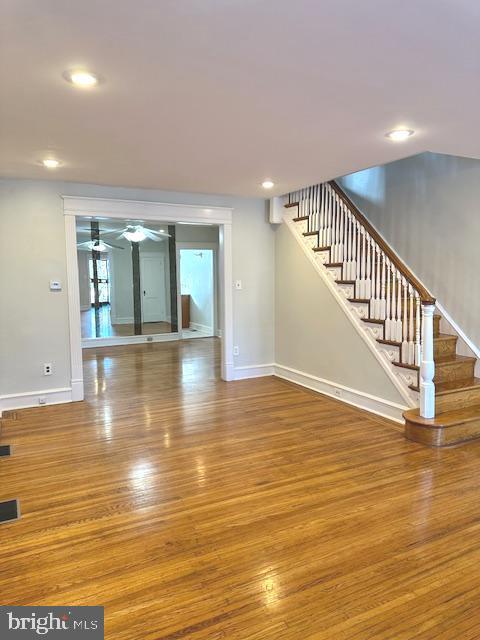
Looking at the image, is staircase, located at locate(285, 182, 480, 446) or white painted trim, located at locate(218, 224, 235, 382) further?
white painted trim, located at locate(218, 224, 235, 382)

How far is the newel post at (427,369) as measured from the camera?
370 centimetres

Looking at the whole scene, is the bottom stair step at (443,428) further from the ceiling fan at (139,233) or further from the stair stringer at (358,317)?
the ceiling fan at (139,233)

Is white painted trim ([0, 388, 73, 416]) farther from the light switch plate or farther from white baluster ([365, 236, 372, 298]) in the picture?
white baluster ([365, 236, 372, 298])

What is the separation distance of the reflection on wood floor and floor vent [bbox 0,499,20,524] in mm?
6891

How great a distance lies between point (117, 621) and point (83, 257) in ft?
32.0

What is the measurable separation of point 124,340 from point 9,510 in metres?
6.95

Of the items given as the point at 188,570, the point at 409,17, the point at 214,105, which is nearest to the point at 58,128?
the point at 214,105

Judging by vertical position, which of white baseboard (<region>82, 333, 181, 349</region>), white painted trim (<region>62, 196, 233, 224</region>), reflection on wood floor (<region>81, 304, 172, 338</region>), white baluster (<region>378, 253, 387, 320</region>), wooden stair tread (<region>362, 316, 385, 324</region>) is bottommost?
white baseboard (<region>82, 333, 181, 349</region>)

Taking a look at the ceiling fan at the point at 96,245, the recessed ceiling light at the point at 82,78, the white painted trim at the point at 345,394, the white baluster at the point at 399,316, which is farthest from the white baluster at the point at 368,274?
the ceiling fan at the point at 96,245

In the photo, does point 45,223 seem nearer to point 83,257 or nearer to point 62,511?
point 62,511

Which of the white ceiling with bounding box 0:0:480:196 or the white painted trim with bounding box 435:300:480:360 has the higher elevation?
the white ceiling with bounding box 0:0:480:196

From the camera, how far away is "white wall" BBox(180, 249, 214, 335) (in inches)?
413

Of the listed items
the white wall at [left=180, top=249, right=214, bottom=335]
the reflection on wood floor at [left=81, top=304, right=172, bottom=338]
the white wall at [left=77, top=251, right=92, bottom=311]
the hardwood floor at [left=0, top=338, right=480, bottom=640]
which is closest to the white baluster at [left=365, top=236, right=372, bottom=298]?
the hardwood floor at [left=0, top=338, right=480, bottom=640]

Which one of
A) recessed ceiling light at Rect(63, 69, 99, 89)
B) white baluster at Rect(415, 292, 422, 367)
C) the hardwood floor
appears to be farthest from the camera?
white baluster at Rect(415, 292, 422, 367)
